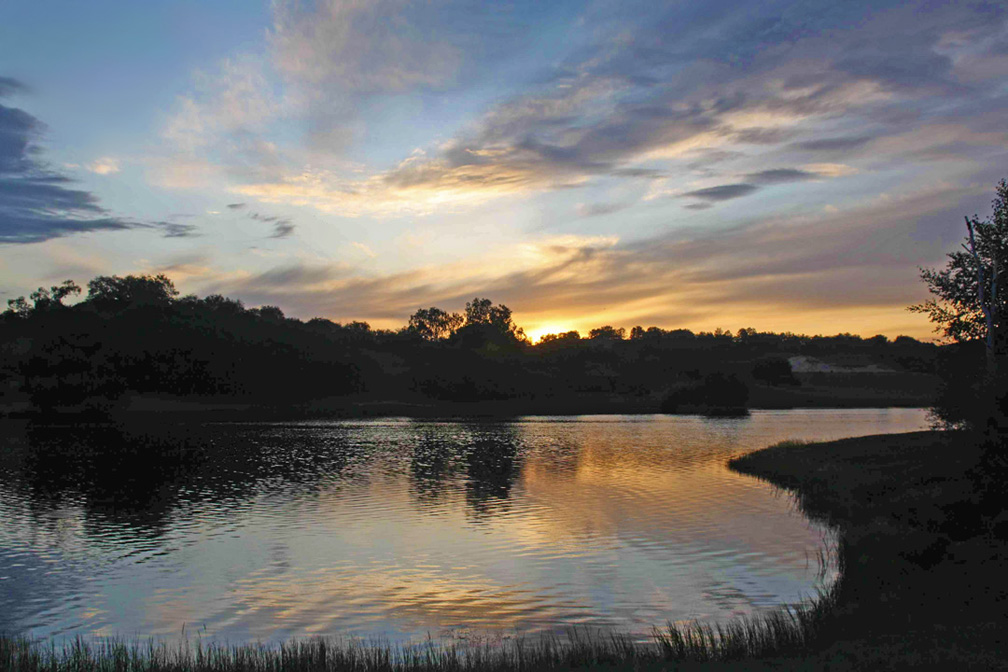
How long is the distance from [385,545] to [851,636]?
16299 millimetres

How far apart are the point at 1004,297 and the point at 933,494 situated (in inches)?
797

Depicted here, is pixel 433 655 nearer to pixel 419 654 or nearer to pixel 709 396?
pixel 419 654

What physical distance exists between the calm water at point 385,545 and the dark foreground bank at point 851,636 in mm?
1793

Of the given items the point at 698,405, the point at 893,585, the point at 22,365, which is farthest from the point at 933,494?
the point at 22,365

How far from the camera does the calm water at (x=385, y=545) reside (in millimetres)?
18713

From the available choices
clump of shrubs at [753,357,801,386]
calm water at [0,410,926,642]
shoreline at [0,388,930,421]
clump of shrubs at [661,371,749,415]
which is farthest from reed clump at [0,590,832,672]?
clump of shrubs at [753,357,801,386]

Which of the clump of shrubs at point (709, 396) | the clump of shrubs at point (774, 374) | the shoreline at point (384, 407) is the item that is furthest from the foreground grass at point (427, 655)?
the clump of shrubs at point (774, 374)

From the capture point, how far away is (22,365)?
378ft

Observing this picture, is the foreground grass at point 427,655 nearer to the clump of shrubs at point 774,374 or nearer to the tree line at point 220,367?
the tree line at point 220,367

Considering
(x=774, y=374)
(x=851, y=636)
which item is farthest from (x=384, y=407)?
(x=851, y=636)

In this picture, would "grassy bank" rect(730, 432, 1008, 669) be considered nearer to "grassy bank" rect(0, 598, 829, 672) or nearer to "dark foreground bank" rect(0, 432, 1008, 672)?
"dark foreground bank" rect(0, 432, 1008, 672)

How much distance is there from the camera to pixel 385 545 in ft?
87.9

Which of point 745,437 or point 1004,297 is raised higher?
point 1004,297

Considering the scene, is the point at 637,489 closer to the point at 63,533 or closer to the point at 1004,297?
the point at 1004,297
